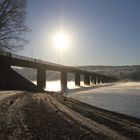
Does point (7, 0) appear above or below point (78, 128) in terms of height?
above

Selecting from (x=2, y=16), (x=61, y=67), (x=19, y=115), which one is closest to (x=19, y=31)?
(x=2, y=16)

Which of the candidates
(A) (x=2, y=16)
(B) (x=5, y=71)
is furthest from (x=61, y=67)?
(A) (x=2, y=16)

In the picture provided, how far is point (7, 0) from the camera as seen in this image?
47469 millimetres

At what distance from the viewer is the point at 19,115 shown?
16.9 m

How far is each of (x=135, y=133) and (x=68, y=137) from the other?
137 inches

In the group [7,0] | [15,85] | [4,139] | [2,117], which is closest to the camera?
[4,139]

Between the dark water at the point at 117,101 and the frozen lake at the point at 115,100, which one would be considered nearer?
the dark water at the point at 117,101

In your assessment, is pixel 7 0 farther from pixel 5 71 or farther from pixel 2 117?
pixel 2 117

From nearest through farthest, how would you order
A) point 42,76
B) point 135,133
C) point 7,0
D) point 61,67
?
point 135,133, point 7,0, point 42,76, point 61,67

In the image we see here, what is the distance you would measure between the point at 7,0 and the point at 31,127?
3769 centimetres

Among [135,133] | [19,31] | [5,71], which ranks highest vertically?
[19,31]

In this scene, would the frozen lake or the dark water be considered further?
the frozen lake

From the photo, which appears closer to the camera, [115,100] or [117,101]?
[117,101]

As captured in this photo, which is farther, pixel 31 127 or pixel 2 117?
pixel 2 117
